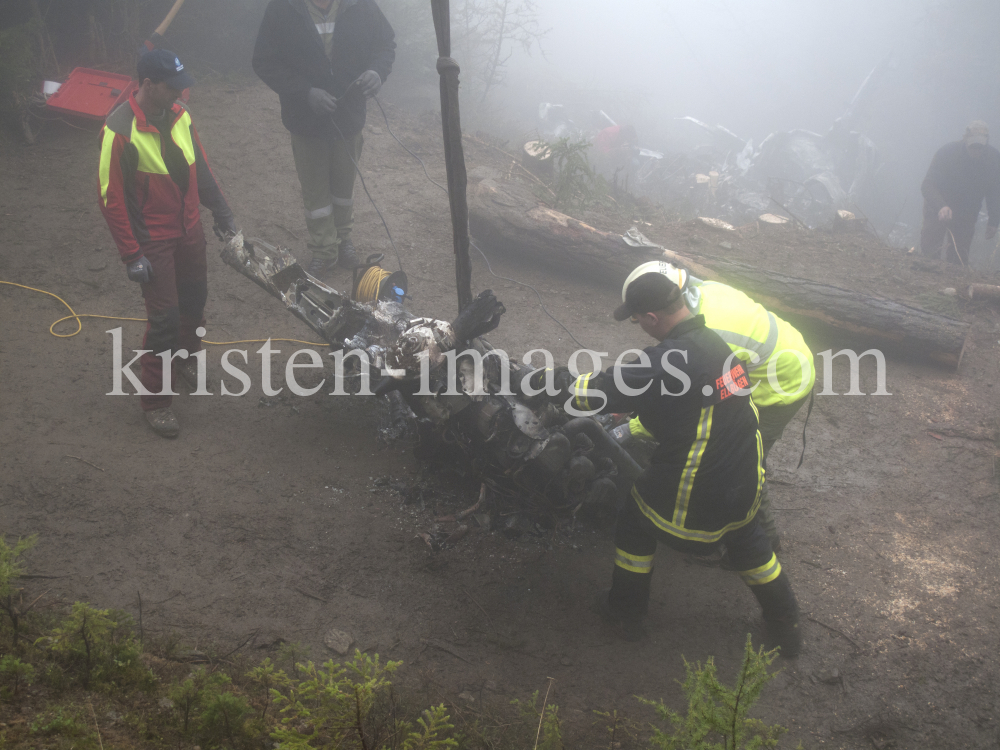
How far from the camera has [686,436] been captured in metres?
2.57

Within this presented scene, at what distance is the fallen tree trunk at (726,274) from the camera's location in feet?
17.9

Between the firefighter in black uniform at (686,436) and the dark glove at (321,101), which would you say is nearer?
the firefighter in black uniform at (686,436)

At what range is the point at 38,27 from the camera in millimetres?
6980

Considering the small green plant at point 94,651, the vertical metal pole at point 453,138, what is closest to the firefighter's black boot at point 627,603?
the vertical metal pole at point 453,138

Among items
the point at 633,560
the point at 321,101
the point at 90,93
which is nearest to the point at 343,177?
the point at 321,101

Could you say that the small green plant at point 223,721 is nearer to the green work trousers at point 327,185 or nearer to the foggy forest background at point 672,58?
the green work trousers at point 327,185

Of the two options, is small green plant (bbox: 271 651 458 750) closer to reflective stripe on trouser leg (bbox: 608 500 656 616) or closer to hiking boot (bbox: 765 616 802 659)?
reflective stripe on trouser leg (bbox: 608 500 656 616)

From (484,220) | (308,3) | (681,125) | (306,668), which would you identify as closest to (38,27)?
(308,3)

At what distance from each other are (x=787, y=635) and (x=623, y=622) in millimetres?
794

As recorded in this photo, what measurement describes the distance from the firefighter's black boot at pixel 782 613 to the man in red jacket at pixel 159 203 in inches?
139

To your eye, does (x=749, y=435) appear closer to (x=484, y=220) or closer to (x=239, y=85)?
(x=484, y=220)

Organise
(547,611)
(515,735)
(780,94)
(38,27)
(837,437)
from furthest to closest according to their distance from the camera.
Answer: (780,94) < (38,27) < (837,437) < (547,611) < (515,735)

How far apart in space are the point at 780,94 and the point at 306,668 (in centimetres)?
1935

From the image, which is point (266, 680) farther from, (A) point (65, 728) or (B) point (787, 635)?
(B) point (787, 635)
